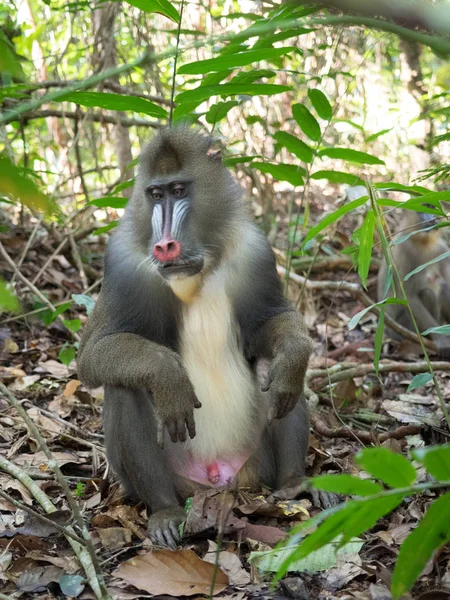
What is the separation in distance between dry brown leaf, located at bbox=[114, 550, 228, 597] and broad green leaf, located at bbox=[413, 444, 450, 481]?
1.61 metres

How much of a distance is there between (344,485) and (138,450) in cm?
238

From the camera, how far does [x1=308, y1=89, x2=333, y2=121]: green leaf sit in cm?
468

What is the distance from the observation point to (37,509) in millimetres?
3617

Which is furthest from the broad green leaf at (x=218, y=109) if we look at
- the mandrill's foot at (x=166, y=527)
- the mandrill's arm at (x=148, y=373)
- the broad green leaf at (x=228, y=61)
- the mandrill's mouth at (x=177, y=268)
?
the mandrill's foot at (x=166, y=527)

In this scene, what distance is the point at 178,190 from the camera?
3.83 metres

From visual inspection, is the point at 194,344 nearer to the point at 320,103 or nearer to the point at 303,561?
the point at 303,561

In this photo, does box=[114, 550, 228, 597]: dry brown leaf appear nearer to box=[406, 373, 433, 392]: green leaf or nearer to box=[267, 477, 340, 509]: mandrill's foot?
box=[267, 477, 340, 509]: mandrill's foot

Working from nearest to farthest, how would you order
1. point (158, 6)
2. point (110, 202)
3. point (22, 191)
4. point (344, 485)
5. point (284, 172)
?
point (22, 191) < point (344, 485) < point (158, 6) < point (110, 202) < point (284, 172)

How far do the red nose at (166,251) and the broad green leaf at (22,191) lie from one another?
2.56 metres

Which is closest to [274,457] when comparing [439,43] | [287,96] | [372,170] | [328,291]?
[439,43]

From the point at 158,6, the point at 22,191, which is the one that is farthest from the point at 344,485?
the point at 158,6

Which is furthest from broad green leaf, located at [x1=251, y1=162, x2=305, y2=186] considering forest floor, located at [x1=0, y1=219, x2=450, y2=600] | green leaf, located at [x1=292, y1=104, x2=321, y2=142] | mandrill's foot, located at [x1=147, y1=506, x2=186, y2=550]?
mandrill's foot, located at [x1=147, y1=506, x2=186, y2=550]

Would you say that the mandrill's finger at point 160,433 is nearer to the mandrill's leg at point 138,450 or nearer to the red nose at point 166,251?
the mandrill's leg at point 138,450

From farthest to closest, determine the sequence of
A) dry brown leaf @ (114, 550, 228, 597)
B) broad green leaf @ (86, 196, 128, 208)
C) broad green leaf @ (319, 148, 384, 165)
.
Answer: broad green leaf @ (86, 196, 128, 208) → broad green leaf @ (319, 148, 384, 165) → dry brown leaf @ (114, 550, 228, 597)
